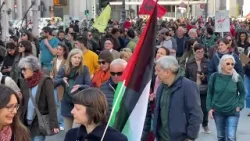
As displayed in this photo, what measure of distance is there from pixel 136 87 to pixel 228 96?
2.96m

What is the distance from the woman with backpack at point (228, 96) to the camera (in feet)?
26.0

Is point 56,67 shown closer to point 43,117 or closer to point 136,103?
point 43,117

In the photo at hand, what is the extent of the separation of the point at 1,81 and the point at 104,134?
2.31 m

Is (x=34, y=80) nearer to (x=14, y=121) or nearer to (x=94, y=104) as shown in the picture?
(x=14, y=121)

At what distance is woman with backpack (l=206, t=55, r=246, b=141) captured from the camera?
26.0 ft

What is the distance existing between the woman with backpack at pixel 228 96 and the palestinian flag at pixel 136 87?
2790 millimetres

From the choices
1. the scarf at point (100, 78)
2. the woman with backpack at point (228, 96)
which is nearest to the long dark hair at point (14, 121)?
the scarf at point (100, 78)

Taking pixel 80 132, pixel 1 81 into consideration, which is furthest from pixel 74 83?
pixel 80 132

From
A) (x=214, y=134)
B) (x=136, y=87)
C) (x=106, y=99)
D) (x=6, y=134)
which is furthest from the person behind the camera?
(x=214, y=134)

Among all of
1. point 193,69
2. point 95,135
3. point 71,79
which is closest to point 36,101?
point 71,79

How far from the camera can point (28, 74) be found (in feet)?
22.7

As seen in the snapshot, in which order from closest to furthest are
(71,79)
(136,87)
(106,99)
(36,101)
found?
(106,99), (136,87), (36,101), (71,79)

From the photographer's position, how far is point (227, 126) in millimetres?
8008

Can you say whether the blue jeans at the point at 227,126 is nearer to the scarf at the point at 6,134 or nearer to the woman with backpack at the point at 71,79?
the woman with backpack at the point at 71,79
